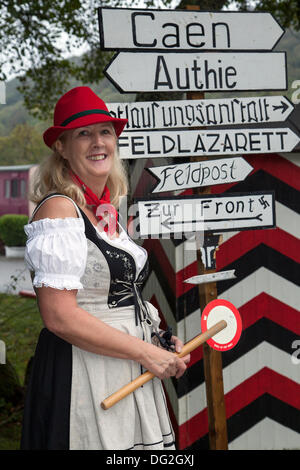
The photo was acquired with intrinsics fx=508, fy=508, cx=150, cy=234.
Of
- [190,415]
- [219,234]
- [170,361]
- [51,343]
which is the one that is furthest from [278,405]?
[51,343]

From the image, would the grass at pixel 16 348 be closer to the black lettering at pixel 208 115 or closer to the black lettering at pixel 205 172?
the black lettering at pixel 205 172

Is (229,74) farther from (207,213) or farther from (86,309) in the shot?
(86,309)

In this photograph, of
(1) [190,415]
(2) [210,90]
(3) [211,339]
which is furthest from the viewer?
(1) [190,415]

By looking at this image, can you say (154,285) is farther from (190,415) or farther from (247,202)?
(247,202)

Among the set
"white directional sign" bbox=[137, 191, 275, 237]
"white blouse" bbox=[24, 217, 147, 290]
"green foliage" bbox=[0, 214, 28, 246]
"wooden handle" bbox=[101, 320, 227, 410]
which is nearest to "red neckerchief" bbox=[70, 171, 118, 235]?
"white blouse" bbox=[24, 217, 147, 290]

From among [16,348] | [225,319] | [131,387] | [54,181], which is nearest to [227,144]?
[225,319]

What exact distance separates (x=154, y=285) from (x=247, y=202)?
4.28 feet

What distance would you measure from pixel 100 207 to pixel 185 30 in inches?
46.1

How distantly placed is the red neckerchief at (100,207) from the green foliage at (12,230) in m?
21.7

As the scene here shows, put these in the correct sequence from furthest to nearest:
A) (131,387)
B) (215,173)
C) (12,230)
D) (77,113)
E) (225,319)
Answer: (12,230), (215,173), (225,319), (77,113), (131,387)

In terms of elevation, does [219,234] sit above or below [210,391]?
above

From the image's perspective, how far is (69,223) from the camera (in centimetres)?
190

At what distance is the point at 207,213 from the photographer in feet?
8.82

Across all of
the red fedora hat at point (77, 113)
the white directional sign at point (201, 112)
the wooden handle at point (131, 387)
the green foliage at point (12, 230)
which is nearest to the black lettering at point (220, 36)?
the white directional sign at point (201, 112)
